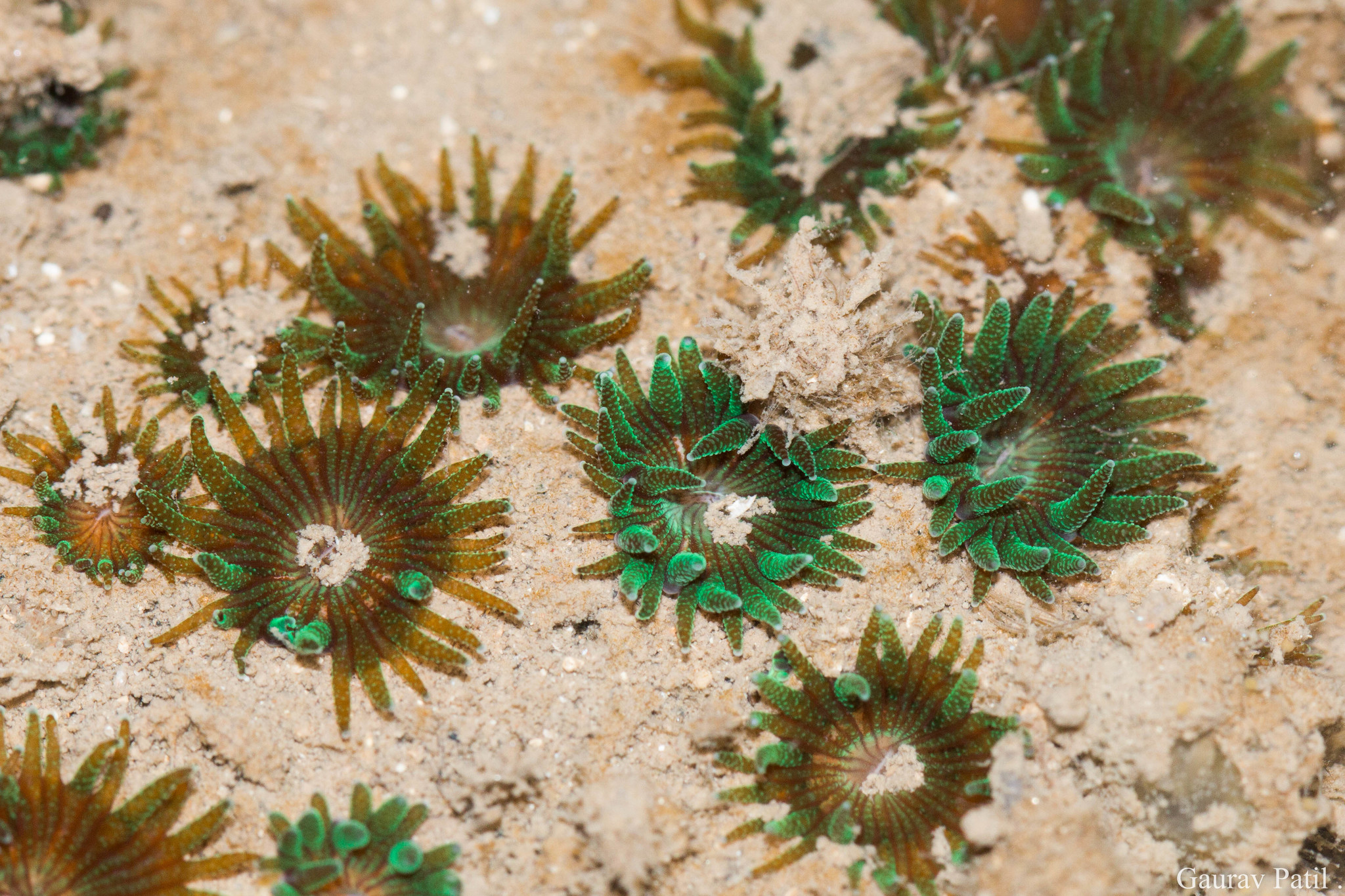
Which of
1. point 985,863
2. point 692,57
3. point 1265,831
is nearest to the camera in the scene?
point 985,863

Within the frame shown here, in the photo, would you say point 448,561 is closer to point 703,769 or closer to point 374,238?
point 703,769

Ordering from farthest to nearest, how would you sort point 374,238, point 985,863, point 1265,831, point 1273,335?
point 1273,335 → point 374,238 → point 1265,831 → point 985,863

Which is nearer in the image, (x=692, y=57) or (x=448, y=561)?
(x=448, y=561)

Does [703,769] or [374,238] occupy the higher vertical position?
[374,238]

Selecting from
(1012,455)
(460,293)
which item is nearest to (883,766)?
(1012,455)

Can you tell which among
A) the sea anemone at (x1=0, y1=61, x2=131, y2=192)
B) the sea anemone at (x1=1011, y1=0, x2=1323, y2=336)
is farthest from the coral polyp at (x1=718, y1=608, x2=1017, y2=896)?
the sea anemone at (x1=0, y1=61, x2=131, y2=192)

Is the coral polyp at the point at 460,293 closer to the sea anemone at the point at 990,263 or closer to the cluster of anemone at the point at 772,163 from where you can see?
the cluster of anemone at the point at 772,163

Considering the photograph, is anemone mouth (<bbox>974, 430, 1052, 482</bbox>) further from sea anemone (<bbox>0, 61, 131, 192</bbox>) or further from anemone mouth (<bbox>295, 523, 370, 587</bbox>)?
sea anemone (<bbox>0, 61, 131, 192</bbox>)

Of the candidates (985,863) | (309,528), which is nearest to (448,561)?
(309,528)
